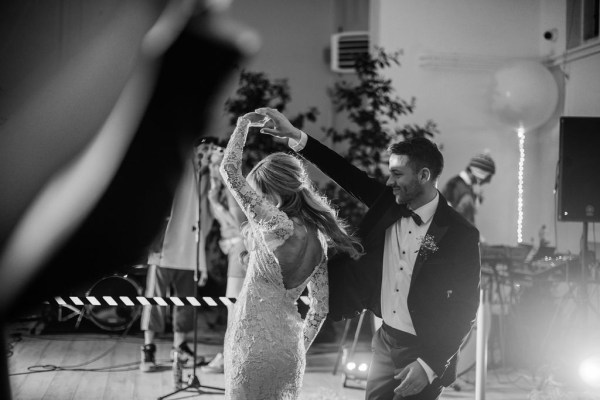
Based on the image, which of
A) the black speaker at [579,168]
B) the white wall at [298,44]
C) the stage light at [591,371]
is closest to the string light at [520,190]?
the black speaker at [579,168]

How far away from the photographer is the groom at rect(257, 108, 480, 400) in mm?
2275

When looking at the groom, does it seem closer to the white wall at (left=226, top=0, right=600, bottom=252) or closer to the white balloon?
the white balloon

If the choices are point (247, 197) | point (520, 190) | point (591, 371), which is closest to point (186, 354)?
point (591, 371)

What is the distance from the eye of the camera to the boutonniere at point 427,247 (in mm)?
2311

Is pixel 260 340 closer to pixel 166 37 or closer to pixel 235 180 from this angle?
pixel 235 180

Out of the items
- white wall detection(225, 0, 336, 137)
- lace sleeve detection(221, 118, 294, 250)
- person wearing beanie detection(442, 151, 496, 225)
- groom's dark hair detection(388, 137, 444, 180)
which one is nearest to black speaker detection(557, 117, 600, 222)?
person wearing beanie detection(442, 151, 496, 225)

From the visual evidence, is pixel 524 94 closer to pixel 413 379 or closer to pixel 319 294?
pixel 319 294

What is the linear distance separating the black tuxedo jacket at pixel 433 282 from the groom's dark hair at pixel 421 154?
4.8 inches

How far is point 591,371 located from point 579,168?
145 centimetres

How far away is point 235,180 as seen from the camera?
2.40 metres

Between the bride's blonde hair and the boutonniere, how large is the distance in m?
0.28

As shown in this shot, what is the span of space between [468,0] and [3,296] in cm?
787

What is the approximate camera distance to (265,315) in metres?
2.46

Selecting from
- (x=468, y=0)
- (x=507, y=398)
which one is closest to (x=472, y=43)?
(x=468, y=0)
